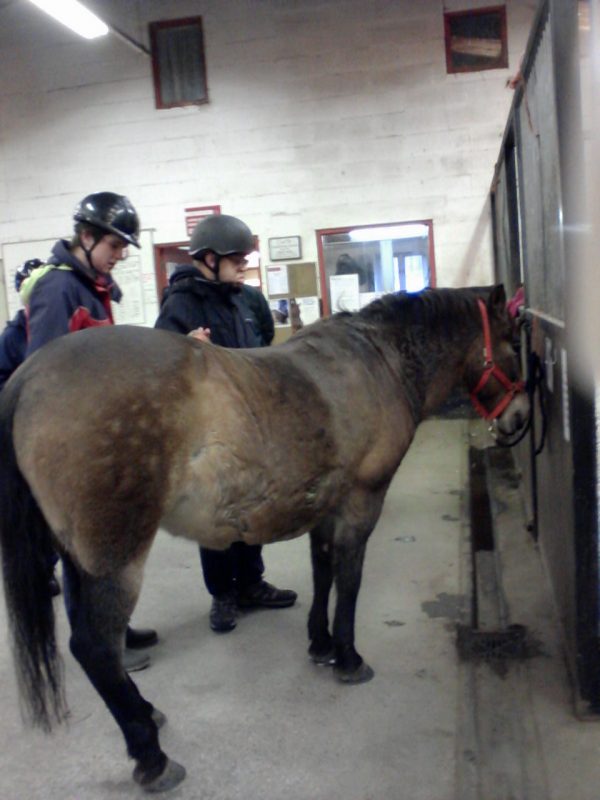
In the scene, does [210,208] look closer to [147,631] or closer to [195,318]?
[195,318]

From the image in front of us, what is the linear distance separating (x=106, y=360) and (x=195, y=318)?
1.17 meters

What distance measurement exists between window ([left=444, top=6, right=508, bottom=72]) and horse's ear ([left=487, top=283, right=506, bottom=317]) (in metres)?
5.97

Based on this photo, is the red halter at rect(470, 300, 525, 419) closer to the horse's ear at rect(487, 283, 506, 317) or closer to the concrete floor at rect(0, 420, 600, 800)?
the horse's ear at rect(487, 283, 506, 317)

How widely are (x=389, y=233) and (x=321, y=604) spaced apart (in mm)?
6096

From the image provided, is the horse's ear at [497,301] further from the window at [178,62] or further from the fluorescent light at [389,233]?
the window at [178,62]

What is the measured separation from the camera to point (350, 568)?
2582 millimetres

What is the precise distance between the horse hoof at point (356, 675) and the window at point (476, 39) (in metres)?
7.09

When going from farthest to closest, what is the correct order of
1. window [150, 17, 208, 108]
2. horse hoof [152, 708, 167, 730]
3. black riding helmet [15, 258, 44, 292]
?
window [150, 17, 208, 108] → black riding helmet [15, 258, 44, 292] → horse hoof [152, 708, 167, 730]

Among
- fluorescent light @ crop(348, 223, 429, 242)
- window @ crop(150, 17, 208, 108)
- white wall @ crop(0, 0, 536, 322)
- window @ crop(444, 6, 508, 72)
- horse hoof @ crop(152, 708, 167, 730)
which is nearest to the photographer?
horse hoof @ crop(152, 708, 167, 730)

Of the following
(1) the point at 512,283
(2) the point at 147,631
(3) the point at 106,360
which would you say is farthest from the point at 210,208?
(3) the point at 106,360

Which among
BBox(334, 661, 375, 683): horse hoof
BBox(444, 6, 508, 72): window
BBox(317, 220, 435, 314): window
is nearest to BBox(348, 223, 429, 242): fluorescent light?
BBox(317, 220, 435, 314): window

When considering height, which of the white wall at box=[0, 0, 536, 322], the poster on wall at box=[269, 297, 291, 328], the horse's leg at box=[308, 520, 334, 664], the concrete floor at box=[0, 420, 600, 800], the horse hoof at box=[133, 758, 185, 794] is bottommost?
the concrete floor at box=[0, 420, 600, 800]

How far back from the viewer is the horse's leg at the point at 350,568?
8.40 feet

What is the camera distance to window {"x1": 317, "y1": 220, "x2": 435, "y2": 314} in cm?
817
